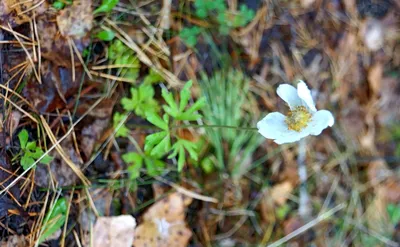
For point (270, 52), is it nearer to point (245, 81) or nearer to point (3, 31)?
point (245, 81)

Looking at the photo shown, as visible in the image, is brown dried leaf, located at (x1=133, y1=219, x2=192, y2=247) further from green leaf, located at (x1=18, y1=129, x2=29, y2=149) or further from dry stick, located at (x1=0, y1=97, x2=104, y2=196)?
green leaf, located at (x1=18, y1=129, x2=29, y2=149)

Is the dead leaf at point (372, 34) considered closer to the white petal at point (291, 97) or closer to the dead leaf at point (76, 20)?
the white petal at point (291, 97)

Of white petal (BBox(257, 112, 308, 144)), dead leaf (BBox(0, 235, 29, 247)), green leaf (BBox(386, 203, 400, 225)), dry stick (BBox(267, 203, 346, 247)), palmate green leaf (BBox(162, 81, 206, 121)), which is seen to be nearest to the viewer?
white petal (BBox(257, 112, 308, 144))

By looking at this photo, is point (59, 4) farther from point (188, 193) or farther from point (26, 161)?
point (188, 193)

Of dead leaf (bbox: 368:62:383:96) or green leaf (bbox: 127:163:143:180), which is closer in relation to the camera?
green leaf (bbox: 127:163:143:180)

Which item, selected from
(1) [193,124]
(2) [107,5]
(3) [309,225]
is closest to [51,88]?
(2) [107,5]

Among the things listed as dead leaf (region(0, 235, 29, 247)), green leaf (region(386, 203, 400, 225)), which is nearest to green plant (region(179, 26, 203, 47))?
dead leaf (region(0, 235, 29, 247))
